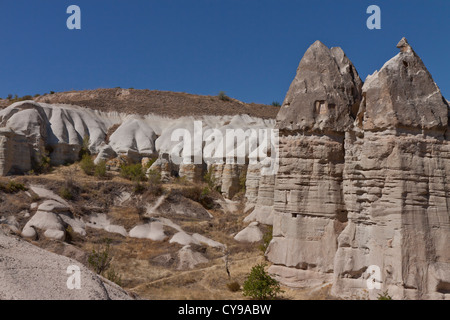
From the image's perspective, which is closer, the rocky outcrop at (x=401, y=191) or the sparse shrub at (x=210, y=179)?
the rocky outcrop at (x=401, y=191)

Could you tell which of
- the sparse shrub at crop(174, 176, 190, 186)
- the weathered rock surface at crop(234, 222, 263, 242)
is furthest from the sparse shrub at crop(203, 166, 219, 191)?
the weathered rock surface at crop(234, 222, 263, 242)

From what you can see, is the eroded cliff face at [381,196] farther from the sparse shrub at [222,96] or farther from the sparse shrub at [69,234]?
the sparse shrub at [222,96]

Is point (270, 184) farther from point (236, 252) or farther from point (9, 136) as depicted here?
point (9, 136)

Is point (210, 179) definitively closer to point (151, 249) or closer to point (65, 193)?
point (65, 193)

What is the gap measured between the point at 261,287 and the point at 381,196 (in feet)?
11.8

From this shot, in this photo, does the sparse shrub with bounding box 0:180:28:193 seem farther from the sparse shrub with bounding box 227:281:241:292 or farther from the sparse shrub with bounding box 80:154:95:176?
the sparse shrub with bounding box 227:281:241:292

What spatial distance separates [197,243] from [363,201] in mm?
9107

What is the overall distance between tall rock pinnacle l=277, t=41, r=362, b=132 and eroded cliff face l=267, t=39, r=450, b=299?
0.20 meters

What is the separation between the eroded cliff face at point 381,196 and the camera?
8273 mm

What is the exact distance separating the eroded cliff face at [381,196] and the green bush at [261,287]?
0.67 m

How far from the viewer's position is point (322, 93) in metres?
11.0

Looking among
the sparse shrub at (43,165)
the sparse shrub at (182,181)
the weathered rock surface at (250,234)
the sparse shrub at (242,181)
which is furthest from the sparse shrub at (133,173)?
the weathered rock surface at (250,234)

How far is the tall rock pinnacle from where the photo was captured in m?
10.9

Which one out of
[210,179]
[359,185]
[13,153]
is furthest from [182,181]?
[359,185]
